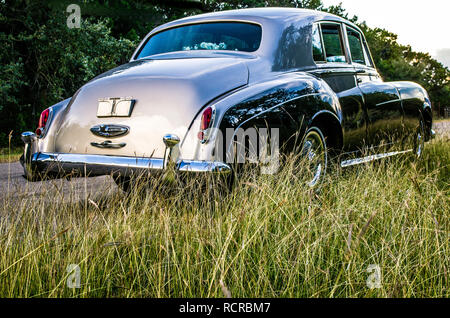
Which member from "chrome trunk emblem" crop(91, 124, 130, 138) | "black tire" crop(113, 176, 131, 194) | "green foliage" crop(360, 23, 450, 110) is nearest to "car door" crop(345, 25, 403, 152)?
"black tire" crop(113, 176, 131, 194)

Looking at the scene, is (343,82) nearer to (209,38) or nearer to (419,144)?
(209,38)

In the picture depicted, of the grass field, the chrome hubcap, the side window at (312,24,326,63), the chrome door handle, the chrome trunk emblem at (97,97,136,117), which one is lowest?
the grass field

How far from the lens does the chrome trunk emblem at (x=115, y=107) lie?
3740mm

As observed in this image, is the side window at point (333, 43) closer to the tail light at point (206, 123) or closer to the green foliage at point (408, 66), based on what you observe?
the tail light at point (206, 123)

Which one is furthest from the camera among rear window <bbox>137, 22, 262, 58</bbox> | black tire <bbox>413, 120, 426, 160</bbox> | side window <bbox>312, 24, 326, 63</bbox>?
black tire <bbox>413, 120, 426, 160</bbox>

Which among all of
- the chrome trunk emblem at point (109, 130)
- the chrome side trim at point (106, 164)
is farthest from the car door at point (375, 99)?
the chrome trunk emblem at point (109, 130)

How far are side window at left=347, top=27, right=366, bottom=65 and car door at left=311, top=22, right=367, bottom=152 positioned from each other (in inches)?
18.8

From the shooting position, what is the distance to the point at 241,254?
247 centimetres

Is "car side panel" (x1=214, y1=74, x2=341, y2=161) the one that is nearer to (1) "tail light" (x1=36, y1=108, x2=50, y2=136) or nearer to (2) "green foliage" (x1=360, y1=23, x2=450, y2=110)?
(1) "tail light" (x1=36, y1=108, x2=50, y2=136)

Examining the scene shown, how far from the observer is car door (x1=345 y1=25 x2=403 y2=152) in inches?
211

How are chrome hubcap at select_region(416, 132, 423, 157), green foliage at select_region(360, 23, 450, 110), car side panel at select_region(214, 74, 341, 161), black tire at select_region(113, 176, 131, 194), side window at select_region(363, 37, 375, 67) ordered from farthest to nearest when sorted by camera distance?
green foliage at select_region(360, 23, 450, 110) < chrome hubcap at select_region(416, 132, 423, 157) < side window at select_region(363, 37, 375, 67) < black tire at select_region(113, 176, 131, 194) < car side panel at select_region(214, 74, 341, 161)

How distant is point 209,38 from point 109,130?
5.18 ft
